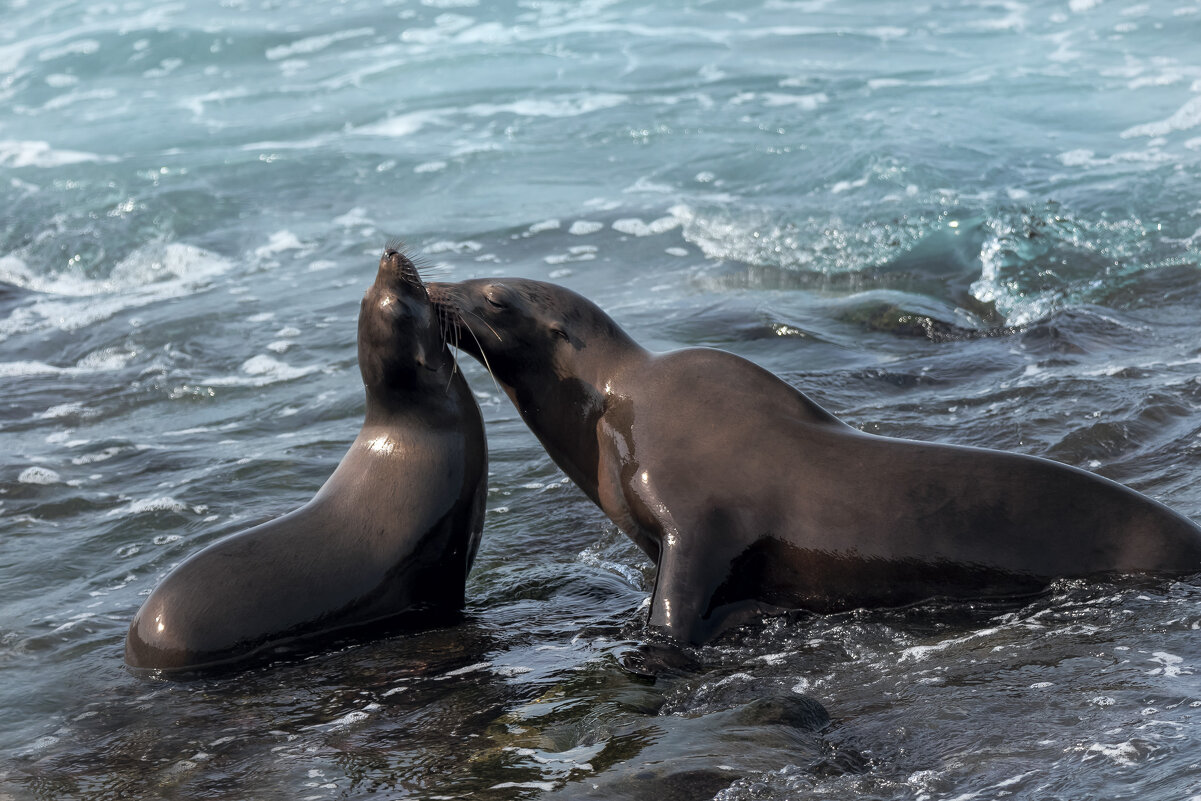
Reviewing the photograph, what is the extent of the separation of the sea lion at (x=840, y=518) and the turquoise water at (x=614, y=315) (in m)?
0.15

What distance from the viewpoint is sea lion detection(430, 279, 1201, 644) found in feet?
16.5

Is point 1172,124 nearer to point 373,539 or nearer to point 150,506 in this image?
point 150,506

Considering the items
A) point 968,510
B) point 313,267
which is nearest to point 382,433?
point 968,510

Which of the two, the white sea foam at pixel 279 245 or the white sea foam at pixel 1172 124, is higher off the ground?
the white sea foam at pixel 279 245

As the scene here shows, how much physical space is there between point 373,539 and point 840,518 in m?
1.85

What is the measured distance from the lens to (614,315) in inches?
409

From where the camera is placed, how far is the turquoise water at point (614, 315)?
4348 millimetres

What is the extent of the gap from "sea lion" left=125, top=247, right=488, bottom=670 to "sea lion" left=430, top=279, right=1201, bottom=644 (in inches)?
32.2

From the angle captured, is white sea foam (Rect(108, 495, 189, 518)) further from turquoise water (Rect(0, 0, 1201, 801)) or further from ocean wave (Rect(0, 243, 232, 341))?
ocean wave (Rect(0, 243, 232, 341))

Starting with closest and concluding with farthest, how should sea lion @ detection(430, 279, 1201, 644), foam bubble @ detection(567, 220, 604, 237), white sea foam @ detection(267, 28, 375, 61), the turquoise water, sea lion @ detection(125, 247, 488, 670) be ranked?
the turquoise water < sea lion @ detection(430, 279, 1201, 644) < sea lion @ detection(125, 247, 488, 670) < foam bubble @ detection(567, 220, 604, 237) < white sea foam @ detection(267, 28, 375, 61)

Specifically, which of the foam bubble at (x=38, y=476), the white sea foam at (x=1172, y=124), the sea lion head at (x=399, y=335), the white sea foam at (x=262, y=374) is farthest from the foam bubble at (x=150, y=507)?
the white sea foam at (x=1172, y=124)

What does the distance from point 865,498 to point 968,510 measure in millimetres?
371

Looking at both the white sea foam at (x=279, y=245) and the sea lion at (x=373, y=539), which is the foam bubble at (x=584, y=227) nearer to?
the white sea foam at (x=279, y=245)

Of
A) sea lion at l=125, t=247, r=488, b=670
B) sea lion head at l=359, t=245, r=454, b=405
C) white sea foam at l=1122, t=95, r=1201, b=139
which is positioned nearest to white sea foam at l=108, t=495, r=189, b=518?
sea lion at l=125, t=247, r=488, b=670
